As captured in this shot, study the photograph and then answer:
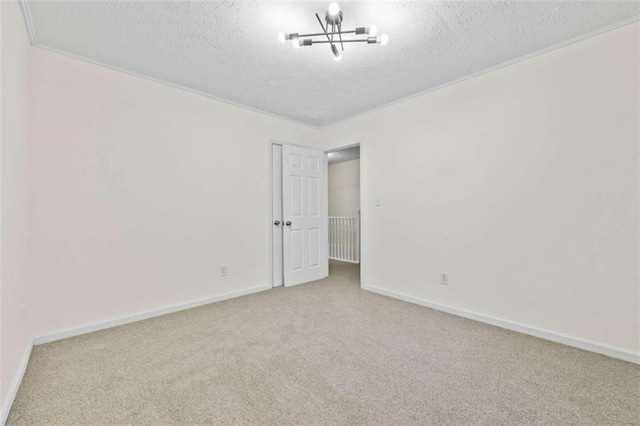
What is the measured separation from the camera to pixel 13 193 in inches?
69.0

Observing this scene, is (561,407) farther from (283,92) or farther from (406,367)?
(283,92)

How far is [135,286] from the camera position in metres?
2.76

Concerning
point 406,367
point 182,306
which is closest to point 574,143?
point 406,367

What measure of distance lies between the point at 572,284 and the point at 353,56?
259 cm

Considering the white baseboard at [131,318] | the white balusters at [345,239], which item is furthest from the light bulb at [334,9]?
the white balusters at [345,239]

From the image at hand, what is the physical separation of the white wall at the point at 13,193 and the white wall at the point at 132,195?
217mm

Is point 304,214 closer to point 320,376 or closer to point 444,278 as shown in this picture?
point 444,278

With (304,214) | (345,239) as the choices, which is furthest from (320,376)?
(345,239)

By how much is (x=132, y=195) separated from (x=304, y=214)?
2148 mm

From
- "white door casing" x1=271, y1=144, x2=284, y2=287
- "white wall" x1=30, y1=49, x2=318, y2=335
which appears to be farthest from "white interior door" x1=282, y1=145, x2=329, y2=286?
"white wall" x1=30, y1=49, x2=318, y2=335

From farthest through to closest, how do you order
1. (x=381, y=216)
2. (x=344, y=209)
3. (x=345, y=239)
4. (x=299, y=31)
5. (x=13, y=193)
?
(x=344, y=209) → (x=345, y=239) → (x=381, y=216) → (x=299, y=31) → (x=13, y=193)

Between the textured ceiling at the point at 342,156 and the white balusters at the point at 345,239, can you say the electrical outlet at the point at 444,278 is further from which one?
the textured ceiling at the point at 342,156

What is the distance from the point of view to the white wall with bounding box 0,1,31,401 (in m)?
1.51

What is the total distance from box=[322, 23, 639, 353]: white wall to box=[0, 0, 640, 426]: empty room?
0.6 inches
